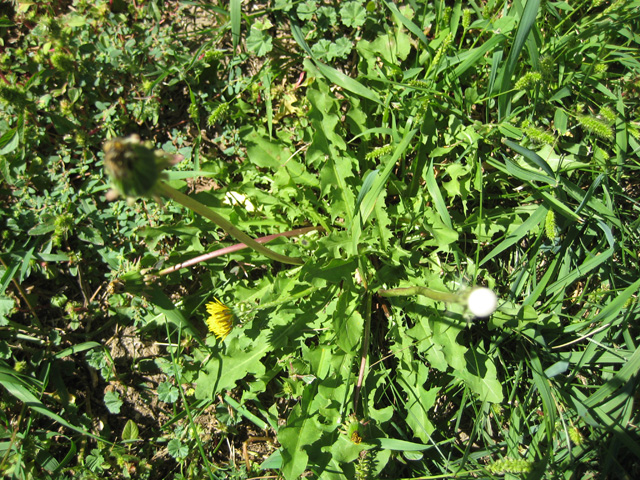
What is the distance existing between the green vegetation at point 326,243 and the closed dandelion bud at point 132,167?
0.89m

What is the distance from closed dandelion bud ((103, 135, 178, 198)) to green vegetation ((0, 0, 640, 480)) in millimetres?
893

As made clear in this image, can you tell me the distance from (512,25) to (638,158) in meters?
1.01

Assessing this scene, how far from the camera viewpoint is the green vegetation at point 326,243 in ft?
7.22

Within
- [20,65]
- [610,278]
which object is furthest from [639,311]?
[20,65]

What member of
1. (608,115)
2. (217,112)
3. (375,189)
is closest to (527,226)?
(608,115)

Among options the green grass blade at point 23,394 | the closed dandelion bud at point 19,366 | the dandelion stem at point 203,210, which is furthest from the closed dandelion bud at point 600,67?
the closed dandelion bud at point 19,366

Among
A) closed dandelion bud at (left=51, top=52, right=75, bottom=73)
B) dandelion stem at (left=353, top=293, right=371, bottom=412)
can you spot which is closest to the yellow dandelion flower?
dandelion stem at (left=353, top=293, right=371, bottom=412)

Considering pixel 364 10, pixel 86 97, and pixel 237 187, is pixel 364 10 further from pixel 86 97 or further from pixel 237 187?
pixel 86 97

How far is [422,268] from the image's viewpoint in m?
2.28

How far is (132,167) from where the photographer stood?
3.73 feet

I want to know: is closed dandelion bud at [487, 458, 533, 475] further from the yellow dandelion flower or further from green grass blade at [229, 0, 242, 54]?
green grass blade at [229, 0, 242, 54]

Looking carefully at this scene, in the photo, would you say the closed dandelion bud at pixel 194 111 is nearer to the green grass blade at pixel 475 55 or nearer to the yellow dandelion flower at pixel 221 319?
the yellow dandelion flower at pixel 221 319

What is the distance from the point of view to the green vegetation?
2201 mm

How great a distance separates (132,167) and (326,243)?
3.57ft
